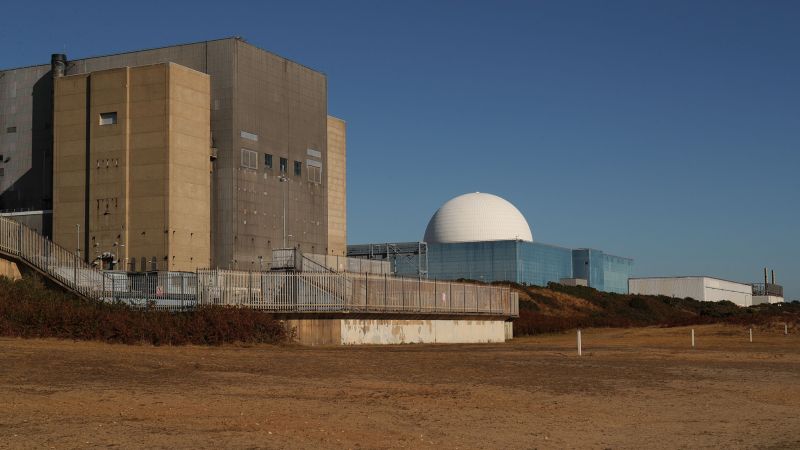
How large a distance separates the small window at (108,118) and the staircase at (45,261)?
21.8 metres

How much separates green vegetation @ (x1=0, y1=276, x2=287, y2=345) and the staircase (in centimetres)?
70

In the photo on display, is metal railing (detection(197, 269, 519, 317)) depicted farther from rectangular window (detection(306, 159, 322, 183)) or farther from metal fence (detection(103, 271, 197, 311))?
rectangular window (detection(306, 159, 322, 183))

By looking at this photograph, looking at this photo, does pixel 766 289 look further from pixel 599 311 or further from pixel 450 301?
pixel 450 301

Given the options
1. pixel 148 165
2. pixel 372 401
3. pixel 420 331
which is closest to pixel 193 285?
pixel 420 331

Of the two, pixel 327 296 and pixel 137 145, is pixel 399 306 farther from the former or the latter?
pixel 137 145

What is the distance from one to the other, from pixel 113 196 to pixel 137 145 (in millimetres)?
3612

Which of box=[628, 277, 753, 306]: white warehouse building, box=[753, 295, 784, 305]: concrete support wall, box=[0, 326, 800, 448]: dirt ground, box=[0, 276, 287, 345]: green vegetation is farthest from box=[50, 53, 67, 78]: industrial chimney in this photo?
box=[753, 295, 784, 305]: concrete support wall

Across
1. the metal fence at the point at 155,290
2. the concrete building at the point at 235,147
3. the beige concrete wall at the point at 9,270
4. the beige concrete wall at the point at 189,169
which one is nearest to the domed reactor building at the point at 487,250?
the concrete building at the point at 235,147

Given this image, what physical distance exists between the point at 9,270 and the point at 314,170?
36.5 meters

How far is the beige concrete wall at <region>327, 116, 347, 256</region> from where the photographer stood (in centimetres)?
8312

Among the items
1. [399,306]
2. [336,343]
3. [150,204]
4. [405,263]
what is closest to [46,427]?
[336,343]

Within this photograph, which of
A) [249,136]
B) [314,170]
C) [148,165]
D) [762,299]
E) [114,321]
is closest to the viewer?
[114,321]

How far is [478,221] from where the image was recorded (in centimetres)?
12875

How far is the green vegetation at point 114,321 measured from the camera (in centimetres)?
3238
